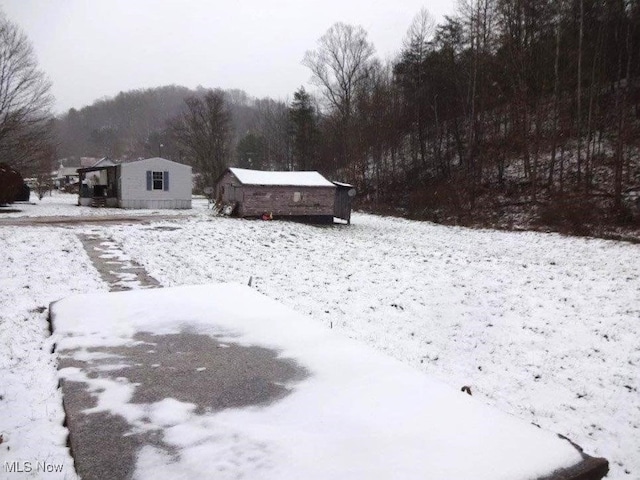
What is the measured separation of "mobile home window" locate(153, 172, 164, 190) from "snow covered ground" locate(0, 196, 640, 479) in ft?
43.1

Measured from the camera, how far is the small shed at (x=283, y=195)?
72.8 feet

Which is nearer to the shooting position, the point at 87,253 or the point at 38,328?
the point at 38,328

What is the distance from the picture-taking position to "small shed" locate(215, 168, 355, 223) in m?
22.2

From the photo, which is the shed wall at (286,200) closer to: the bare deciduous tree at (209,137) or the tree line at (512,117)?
the tree line at (512,117)

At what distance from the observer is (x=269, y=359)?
12.0ft

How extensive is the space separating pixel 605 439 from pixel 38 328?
6.66m

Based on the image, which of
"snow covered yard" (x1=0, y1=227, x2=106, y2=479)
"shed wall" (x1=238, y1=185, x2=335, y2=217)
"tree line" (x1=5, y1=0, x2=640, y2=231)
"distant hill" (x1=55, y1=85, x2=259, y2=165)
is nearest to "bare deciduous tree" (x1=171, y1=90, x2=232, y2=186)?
"tree line" (x1=5, y1=0, x2=640, y2=231)

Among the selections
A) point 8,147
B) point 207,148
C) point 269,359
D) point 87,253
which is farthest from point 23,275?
point 207,148

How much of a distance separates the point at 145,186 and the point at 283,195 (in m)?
10.9

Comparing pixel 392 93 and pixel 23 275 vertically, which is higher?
pixel 392 93

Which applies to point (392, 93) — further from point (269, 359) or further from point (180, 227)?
point (269, 359)

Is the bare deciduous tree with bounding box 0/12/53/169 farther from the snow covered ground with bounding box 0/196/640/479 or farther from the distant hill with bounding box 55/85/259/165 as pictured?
the distant hill with bounding box 55/85/259/165

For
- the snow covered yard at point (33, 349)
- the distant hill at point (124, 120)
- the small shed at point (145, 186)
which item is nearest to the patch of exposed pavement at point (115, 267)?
the snow covered yard at point (33, 349)

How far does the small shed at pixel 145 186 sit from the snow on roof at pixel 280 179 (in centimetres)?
740
